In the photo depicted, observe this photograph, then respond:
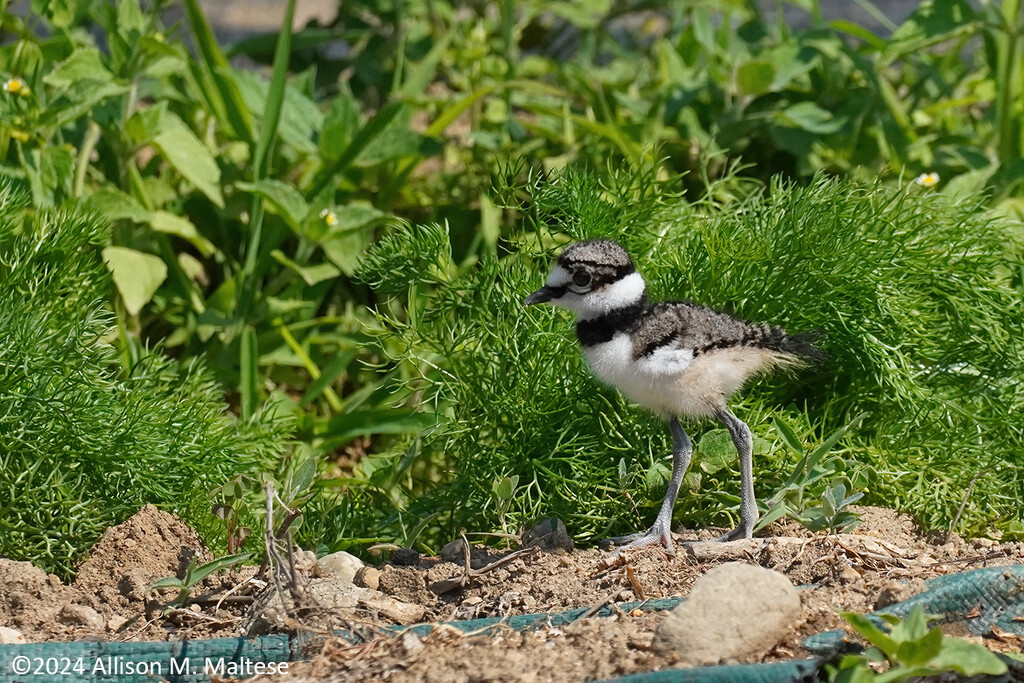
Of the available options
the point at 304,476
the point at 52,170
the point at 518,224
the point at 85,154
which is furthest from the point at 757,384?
the point at 85,154

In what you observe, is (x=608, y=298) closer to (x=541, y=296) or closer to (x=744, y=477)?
(x=541, y=296)

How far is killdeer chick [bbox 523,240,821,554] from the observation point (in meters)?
3.63

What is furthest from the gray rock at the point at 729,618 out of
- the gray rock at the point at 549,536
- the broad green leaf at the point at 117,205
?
the broad green leaf at the point at 117,205

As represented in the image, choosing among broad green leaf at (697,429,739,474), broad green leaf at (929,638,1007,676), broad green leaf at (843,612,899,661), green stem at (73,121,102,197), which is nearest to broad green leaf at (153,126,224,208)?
green stem at (73,121,102,197)

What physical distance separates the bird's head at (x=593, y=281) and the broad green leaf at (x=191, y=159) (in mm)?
2157

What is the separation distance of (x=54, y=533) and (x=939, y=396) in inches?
119

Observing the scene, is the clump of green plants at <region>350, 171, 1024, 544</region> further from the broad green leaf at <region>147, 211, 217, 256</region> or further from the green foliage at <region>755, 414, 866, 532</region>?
the broad green leaf at <region>147, 211, 217, 256</region>

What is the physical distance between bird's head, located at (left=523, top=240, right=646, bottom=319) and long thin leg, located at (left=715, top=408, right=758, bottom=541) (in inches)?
19.2

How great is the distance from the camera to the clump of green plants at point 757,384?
12.9 feet

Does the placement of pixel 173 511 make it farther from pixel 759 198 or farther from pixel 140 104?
pixel 140 104

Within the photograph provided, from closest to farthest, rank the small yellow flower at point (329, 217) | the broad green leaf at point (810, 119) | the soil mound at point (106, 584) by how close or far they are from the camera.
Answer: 1. the soil mound at point (106, 584)
2. the small yellow flower at point (329, 217)
3. the broad green leaf at point (810, 119)

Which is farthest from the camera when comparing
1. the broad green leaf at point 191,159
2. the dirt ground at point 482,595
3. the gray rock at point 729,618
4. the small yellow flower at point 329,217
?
the broad green leaf at point 191,159

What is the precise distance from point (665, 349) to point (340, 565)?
4.06 feet

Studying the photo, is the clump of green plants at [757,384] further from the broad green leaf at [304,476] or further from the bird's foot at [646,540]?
the broad green leaf at [304,476]
